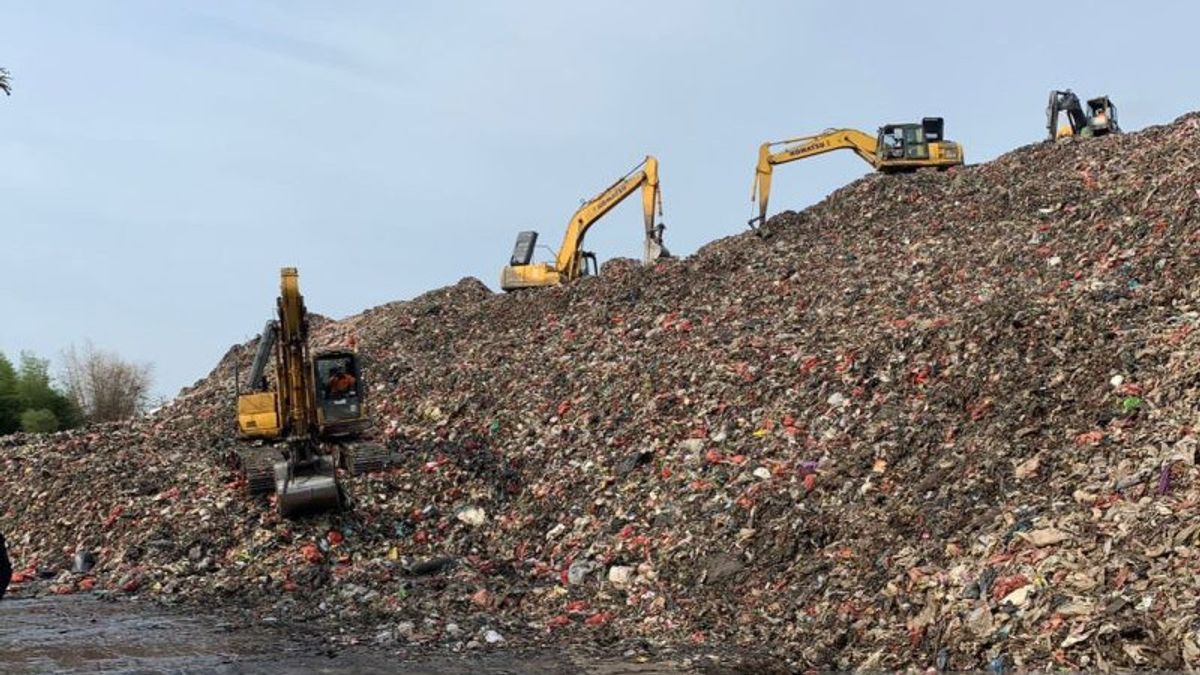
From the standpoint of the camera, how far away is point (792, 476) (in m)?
10.1

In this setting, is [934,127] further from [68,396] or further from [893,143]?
[68,396]

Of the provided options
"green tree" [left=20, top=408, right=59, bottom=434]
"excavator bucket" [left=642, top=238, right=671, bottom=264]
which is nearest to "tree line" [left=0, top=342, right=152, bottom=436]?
"green tree" [left=20, top=408, right=59, bottom=434]

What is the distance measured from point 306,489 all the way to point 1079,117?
20.6m

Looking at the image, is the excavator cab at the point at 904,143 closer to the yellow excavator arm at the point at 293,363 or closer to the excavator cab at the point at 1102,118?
the excavator cab at the point at 1102,118

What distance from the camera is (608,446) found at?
12.2 m

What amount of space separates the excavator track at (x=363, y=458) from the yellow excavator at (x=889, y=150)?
1217 cm

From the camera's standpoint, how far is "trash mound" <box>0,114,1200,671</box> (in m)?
7.59

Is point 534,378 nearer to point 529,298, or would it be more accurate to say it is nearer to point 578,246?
Answer: point 529,298

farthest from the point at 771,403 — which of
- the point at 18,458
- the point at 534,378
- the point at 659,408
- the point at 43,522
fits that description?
the point at 18,458

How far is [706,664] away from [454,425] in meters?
7.36

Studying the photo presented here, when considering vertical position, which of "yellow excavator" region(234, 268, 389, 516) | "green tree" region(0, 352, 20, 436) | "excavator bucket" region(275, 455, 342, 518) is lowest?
"excavator bucket" region(275, 455, 342, 518)

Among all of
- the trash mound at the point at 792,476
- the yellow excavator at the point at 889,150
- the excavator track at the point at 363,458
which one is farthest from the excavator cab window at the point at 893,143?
the excavator track at the point at 363,458

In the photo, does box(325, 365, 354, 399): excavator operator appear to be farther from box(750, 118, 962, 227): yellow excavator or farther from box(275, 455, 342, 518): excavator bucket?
box(750, 118, 962, 227): yellow excavator

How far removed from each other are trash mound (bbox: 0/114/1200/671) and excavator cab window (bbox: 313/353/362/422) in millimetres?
845
